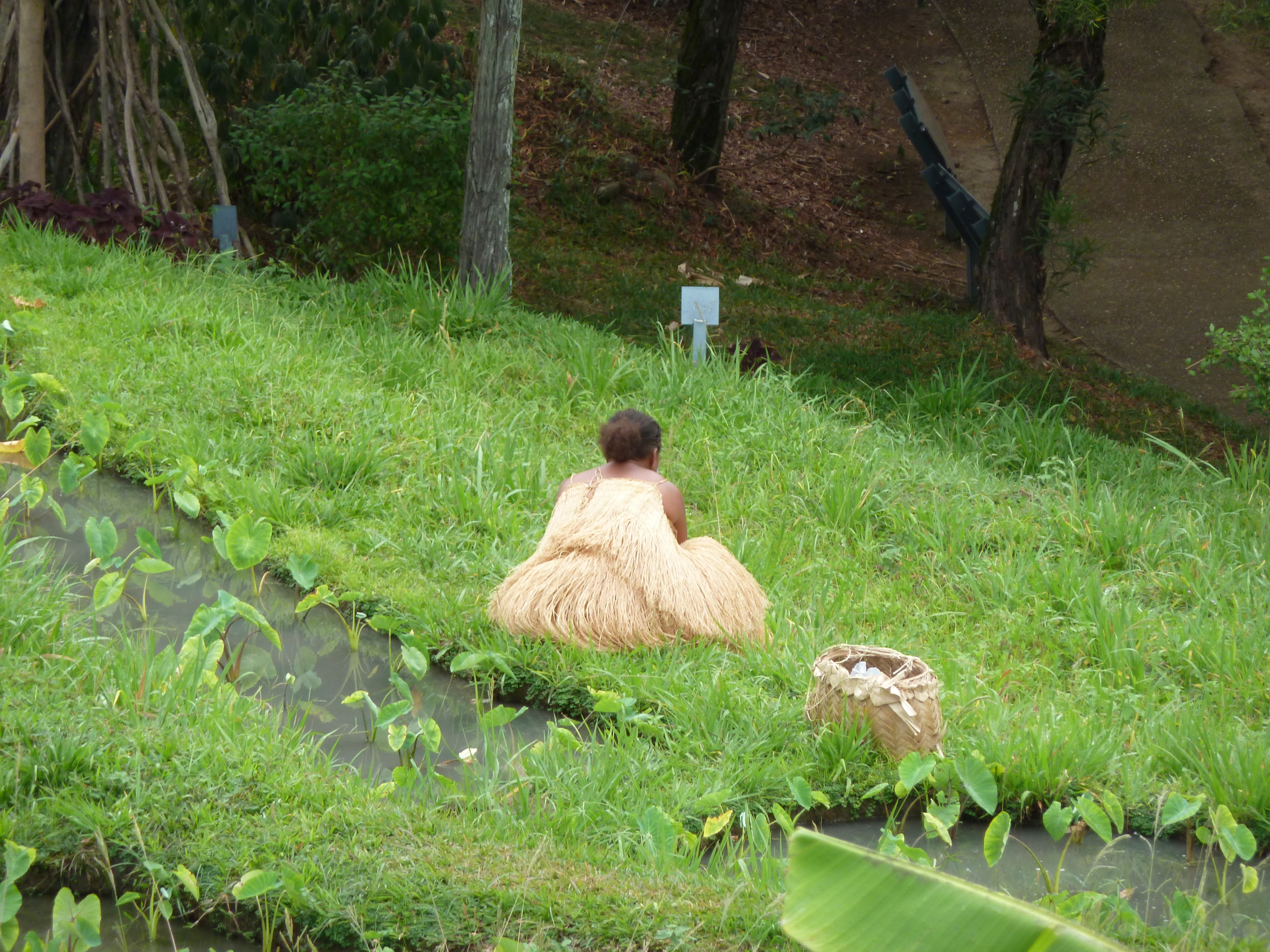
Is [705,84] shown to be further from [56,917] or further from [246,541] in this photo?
[56,917]

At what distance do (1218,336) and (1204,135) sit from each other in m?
9.73

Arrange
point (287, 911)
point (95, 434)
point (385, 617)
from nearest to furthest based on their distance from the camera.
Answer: point (287, 911)
point (385, 617)
point (95, 434)

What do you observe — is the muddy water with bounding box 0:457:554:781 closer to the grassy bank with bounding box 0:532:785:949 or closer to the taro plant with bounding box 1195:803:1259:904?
the grassy bank with bounding box 0:532:785:949

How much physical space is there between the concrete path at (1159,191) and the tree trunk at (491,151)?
249 inches

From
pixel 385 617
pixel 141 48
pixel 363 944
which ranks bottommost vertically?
pixel 363 944

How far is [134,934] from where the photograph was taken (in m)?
2.72

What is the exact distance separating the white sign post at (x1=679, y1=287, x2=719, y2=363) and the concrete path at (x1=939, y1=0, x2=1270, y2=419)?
6232mm

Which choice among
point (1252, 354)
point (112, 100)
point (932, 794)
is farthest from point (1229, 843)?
point (112, 100)

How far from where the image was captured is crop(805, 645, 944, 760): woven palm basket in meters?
3.40

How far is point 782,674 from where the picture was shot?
3.97 meters

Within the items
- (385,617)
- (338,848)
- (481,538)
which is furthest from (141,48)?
(338,848)

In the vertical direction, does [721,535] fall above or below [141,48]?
below

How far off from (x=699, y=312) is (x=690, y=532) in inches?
80.5

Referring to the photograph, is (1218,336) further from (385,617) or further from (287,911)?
(287,911)
